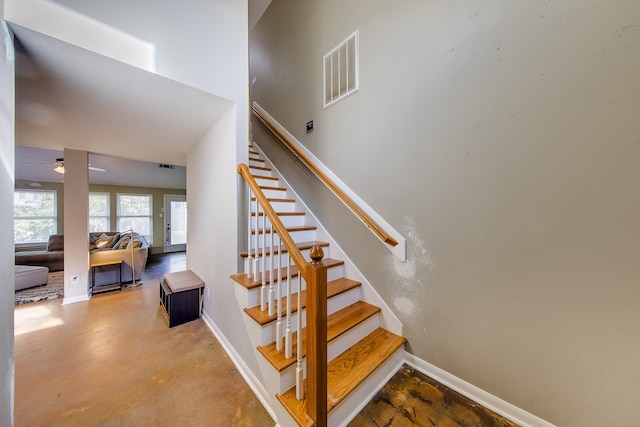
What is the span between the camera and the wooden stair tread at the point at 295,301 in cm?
142

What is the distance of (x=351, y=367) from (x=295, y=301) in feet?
1.86

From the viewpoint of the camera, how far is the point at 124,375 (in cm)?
168

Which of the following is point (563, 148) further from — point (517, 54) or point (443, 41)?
point (443, 41)

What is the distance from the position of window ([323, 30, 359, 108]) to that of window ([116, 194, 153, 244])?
293 inches

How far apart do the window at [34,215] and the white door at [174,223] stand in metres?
2.61

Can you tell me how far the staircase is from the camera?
1.22 m

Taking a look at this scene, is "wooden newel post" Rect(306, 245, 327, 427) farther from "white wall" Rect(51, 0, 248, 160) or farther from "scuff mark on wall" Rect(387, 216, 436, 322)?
"white wall" Rect(51, 0, 248, 160)

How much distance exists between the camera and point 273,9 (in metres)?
3.31

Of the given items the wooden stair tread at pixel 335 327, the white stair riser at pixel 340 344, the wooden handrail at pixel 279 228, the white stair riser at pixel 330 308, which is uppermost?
the wooden handrail at pixel 279 228

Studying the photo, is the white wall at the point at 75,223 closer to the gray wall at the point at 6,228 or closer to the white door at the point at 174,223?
the gray wall at the point at 6,228

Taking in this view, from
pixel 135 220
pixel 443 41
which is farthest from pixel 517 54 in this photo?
pixel 135 220

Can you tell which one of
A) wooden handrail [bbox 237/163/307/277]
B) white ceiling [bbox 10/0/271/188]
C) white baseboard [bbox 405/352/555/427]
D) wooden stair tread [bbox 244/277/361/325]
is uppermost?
white ceiling [bbox 10/0/271/188]

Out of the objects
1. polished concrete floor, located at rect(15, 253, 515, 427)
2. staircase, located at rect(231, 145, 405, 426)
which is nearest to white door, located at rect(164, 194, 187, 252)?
polished concrete floor, located at rect(15, 253, 515, 427)

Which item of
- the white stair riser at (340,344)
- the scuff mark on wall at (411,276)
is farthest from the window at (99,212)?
the scuff mark on wall at (411,276)
